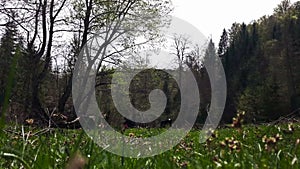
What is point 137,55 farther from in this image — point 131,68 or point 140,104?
point 140,104

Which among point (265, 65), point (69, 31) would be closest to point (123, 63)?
point (69, 31)

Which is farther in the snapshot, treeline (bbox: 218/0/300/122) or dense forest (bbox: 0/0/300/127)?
treeline (bbox: 218/0/300/122)

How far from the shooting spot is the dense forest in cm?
1493

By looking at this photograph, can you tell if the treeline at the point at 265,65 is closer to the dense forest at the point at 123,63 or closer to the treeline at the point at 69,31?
the dense forest at the point at 123,63

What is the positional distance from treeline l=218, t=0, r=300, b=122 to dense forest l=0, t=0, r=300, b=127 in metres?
0.10

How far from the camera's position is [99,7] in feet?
85.2

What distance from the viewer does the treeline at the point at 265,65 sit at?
140ft

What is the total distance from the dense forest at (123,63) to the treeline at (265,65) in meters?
0.10

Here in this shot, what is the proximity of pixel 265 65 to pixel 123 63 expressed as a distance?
37658 millimetres

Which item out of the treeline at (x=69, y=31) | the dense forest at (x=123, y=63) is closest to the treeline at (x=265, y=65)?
the dense forest at (x=123, y=63)

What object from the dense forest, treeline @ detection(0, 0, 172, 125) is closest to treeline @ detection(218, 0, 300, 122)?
the dense forest

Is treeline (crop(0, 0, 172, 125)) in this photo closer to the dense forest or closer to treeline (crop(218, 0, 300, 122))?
the dense forest

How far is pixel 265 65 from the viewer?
59.5m

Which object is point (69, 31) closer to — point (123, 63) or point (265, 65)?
point (123, 63)
